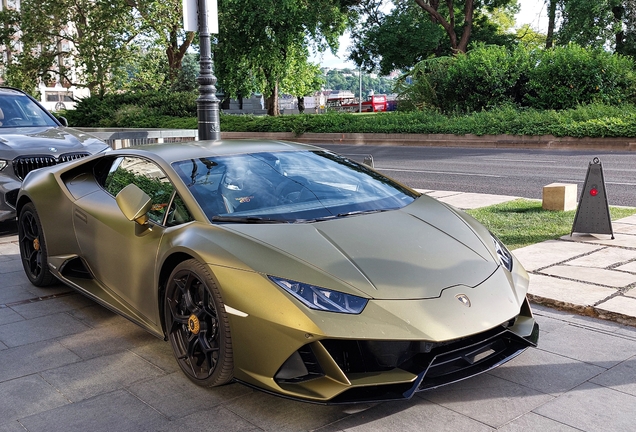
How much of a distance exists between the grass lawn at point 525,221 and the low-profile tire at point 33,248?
426 centimetres

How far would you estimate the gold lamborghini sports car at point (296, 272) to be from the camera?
2959 mm

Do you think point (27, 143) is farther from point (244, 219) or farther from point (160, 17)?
point (160, 17)

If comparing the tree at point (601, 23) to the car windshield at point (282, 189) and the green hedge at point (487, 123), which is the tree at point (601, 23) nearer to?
the green hedge at point (487, 123)

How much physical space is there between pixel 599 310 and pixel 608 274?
101 centimetres

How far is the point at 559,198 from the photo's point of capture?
8.48 m

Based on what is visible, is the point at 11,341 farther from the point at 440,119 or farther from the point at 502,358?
the point at 440,119

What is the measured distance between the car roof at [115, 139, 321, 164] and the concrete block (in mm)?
4804

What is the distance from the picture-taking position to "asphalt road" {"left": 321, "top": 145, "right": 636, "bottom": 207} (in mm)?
11555

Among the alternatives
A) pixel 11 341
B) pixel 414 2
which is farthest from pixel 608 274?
pixel 414 2

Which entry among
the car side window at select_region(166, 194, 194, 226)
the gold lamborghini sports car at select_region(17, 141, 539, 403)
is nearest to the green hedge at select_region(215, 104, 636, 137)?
the gold lamborghini sports car at select_region(17, 141, 539, 403)

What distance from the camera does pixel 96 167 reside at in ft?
16.5

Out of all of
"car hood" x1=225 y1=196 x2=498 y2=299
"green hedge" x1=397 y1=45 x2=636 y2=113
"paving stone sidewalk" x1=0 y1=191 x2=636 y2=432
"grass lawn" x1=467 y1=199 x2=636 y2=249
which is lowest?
"paving stone sidewalk" x1=0 y1=191 x2=636 y2=432

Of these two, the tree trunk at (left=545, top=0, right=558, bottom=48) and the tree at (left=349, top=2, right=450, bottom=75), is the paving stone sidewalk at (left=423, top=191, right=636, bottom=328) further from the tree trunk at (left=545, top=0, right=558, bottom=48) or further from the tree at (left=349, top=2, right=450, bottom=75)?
the tree at (left=349, top=2, right=450, bottom=75)

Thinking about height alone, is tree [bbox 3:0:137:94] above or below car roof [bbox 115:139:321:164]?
above
